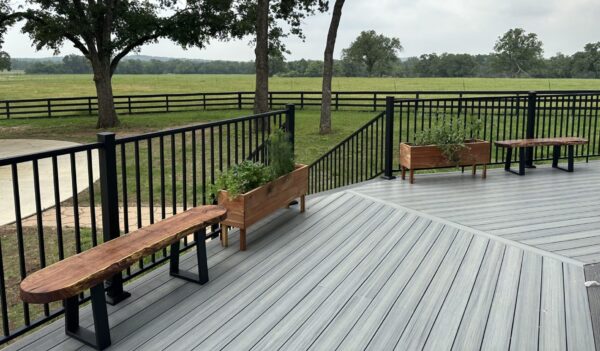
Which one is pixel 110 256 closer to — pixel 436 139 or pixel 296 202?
pixel 296 202

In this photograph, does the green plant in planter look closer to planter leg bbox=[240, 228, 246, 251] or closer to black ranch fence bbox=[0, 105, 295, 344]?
black ranch fence bbox=[0, 105, 295, 344]

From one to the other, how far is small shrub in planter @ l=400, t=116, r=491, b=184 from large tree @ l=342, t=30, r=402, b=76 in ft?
178

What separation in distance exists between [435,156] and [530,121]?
1.95 metres

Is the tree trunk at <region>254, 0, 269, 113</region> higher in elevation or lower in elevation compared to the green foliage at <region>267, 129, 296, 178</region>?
higher

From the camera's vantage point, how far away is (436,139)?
583cm

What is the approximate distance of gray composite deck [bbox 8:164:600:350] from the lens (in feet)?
7.99

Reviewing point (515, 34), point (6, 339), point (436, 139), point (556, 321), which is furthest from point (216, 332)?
point (515, 34)

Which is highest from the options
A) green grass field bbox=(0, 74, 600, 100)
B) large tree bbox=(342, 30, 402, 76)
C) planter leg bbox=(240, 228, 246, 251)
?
large tree bbox=(342, 30, 402, 76)

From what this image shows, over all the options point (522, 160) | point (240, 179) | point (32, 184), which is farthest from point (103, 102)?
point (240, 179)

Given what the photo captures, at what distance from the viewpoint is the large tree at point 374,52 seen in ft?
190

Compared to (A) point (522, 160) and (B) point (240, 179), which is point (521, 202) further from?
(B) point (240, 179)

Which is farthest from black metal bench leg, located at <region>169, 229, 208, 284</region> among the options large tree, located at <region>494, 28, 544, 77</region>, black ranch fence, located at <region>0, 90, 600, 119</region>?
large tree, located at <region>494, 28, 544, 77</region>

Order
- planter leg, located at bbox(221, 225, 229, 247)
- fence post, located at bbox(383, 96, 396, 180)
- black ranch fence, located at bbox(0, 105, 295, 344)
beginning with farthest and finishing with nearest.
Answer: fence post, located at bbox(383, 96, 396, 180) → planter leg, located at bbox(221, 225, 229, 247) → black ranch fence, located at bbox(0, 105, 295, 344)

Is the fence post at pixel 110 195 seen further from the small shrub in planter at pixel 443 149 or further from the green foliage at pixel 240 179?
the small shrub in planter at pixel 443 149
